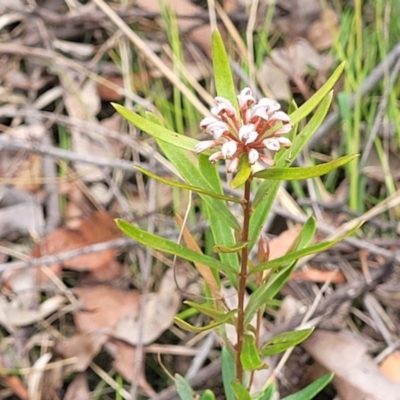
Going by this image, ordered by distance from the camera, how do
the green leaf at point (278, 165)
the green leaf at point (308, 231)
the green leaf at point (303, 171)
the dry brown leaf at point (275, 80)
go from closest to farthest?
the green leaf at point (303, 171) < the green leaf at point (278, 165) < the green leaf at point (308, 231) < the dry brown leaf at point (275, 80)

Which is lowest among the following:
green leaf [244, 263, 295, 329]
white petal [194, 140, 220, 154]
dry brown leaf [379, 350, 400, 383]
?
dry brown leaf [379, 350, 400, 383]

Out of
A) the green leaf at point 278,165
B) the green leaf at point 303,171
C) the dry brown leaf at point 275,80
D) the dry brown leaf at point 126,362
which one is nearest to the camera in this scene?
the green leaf at point 303,171

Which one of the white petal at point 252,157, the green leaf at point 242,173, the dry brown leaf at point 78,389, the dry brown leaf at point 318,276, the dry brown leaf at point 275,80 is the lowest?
the dry brown leaf at point 78,389

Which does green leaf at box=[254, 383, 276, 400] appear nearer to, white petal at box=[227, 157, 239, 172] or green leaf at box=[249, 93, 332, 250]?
green leaf at box=[249, 93, 332, 250]

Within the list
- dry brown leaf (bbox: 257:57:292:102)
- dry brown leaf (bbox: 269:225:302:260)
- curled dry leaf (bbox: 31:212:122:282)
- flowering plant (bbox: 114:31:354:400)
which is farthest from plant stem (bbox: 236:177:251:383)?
dry brown leaf (bbox: 257:57:292:102)

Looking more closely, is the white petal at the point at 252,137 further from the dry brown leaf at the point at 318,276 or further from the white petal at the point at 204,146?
the dry brown leaf at the point at 318,276

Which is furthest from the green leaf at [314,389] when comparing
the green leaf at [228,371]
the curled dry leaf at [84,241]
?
the curled dry leaf at [84,241]

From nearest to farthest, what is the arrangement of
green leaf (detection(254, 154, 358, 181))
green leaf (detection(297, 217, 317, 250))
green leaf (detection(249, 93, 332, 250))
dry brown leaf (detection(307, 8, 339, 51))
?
green leaf (detection(254, 154, 358, 181)) → green leaf (detection(249, 93, 332, 250)) → green leaf (detection(297, 217, 317, 250)) → dry brown leaf (detection(307, 8, 339, 51))
